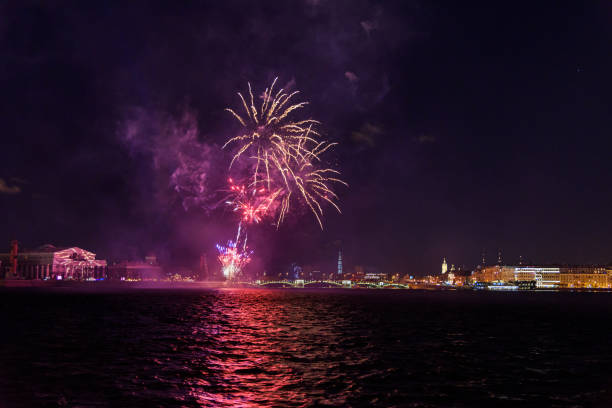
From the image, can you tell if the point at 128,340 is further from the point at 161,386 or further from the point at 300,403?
the point at 300,403

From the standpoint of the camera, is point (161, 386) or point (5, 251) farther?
point (5, 251)

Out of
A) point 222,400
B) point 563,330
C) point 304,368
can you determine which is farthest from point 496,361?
point 563,330

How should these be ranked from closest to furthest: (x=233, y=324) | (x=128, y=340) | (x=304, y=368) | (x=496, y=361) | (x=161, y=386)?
1. (x=161, y=386)
2. (x=304, y=368)
3. (x=496, y=361)
4. (x=128, y=340)
5. (x=233, y=324)

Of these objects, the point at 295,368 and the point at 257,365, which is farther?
the point at 257,365

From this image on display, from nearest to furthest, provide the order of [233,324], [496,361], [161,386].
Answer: [161,386] < [496,361] < [233,324]

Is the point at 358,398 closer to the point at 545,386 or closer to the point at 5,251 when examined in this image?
the point at 545,386

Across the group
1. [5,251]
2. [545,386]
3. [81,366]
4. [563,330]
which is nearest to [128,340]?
[81,366]

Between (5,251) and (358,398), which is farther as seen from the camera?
(5,251)

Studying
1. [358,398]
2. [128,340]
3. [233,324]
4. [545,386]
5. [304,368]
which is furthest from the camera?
[233,324]

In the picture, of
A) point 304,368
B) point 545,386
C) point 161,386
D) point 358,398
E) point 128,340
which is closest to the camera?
point 358,398

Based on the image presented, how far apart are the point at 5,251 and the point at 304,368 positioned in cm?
20838

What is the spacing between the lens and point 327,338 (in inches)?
1502

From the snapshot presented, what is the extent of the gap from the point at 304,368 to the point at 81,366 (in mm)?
11017

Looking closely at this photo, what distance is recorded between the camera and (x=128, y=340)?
35688 mm
